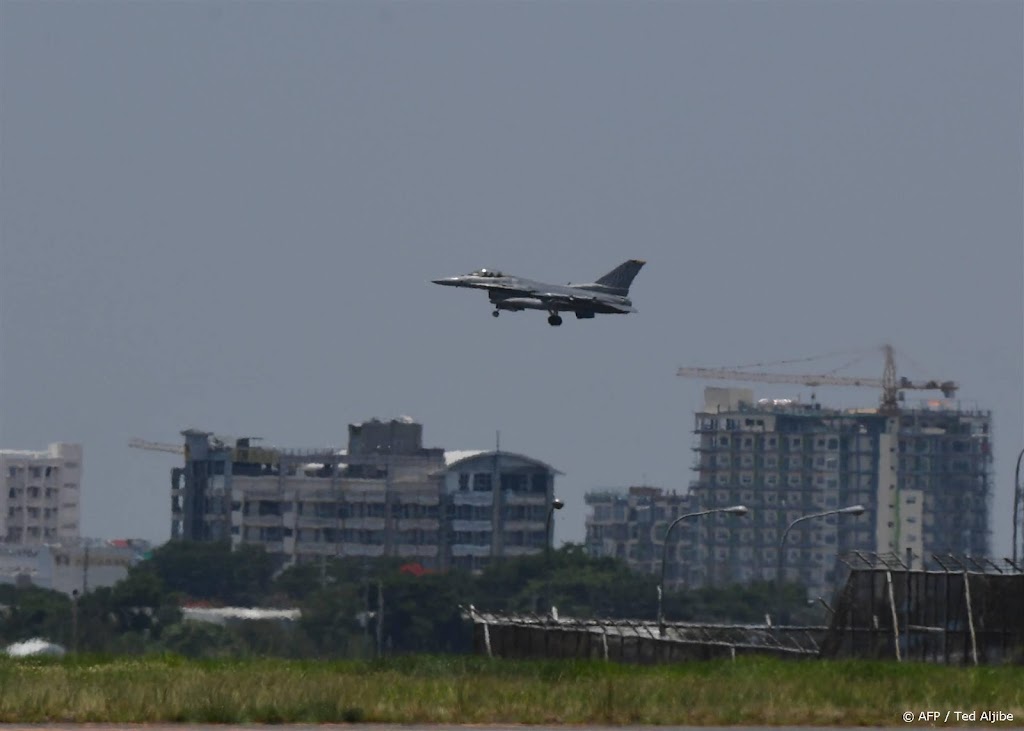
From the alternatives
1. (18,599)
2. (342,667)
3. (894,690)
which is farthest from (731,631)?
(18,599)

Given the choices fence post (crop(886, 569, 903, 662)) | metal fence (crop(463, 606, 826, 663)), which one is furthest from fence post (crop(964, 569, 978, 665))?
metal fence (crop(463, 606, 826, 663))

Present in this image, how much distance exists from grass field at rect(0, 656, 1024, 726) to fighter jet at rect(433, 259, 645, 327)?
57.2m

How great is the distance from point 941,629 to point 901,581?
2.05 meters

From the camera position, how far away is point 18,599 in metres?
185

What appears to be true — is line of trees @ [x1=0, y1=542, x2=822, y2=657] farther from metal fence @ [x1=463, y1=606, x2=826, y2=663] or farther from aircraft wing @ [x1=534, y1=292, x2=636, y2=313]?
metal fence @ [x1=463, y1=606, x2=826, y2=663]

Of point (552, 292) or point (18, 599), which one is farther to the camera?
point (18, 599)

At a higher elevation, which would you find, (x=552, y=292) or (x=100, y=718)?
(x=552, y=292)

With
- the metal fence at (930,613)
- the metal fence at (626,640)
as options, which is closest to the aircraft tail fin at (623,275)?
the metal fence at (626,640)

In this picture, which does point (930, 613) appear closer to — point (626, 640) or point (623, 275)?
point (626, 640)

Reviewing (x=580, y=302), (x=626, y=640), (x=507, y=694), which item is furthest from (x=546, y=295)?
(x=507, y=694)

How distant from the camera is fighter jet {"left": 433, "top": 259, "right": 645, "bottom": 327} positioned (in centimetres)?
10681

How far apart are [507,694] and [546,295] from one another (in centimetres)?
6807

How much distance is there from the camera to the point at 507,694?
4034 centimetres

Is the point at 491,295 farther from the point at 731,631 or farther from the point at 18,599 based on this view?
the point at 18,599
